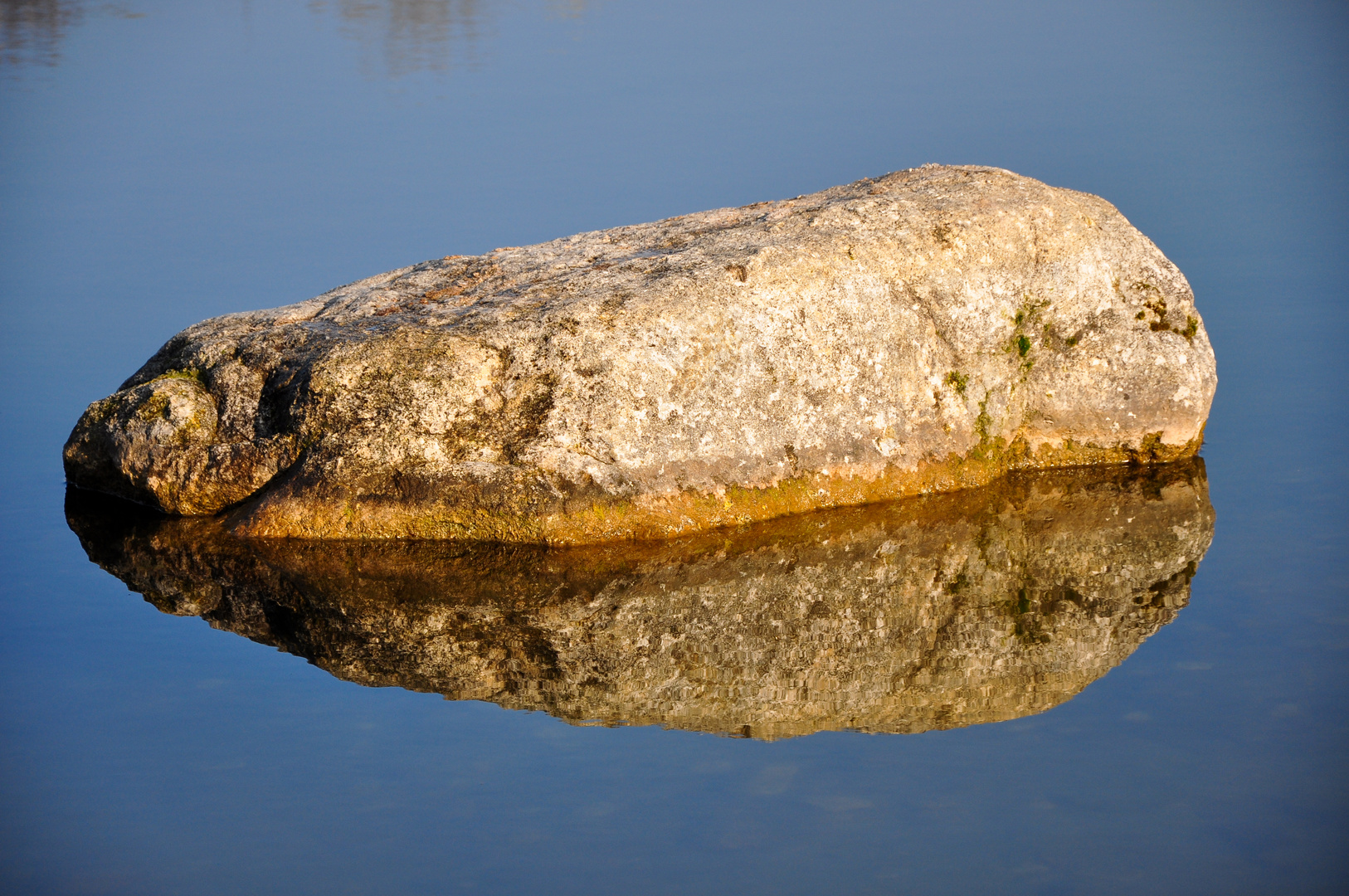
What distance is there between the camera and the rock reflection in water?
9031 mm

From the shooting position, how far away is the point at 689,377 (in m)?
11.2

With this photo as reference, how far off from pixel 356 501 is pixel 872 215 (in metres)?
4.94

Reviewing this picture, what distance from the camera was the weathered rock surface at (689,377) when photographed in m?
10.9

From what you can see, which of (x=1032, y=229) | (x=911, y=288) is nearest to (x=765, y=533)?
(x=911, y=288)

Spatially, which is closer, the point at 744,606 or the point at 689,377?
the point at 744,606

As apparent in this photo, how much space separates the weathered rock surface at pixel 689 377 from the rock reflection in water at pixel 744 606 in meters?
0.36

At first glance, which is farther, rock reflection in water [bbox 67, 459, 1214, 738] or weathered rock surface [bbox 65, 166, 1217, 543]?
weathered rock surface [bbox 65, 166, 1217, 543]

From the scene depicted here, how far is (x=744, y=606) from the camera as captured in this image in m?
10.1

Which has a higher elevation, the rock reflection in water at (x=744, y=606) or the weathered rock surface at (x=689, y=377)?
the weathered rock surface at (x=689, y=377)

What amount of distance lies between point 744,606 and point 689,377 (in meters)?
2.06

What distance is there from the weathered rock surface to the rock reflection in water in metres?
0.36

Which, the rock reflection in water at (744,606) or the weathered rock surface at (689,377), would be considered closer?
the rock reflection in water at (744,606)

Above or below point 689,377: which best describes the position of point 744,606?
below

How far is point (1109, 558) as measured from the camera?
1089cm
